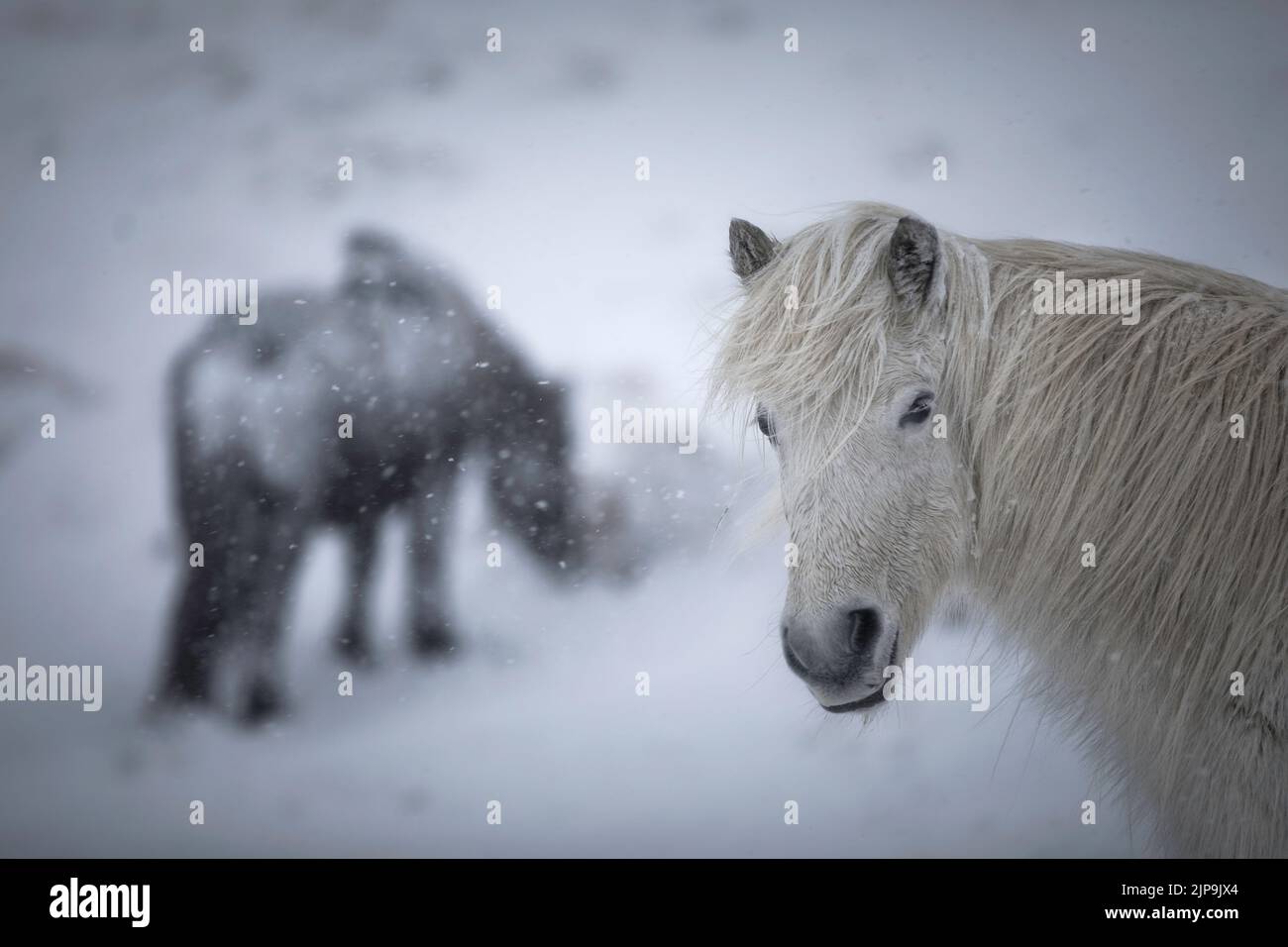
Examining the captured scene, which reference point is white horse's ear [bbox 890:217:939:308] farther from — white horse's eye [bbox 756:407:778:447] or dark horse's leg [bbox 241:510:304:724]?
dark horse's leg [bbox 241:510:304:724]

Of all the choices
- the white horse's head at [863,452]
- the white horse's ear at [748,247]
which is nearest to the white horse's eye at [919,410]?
the white horse's head at [863,452]

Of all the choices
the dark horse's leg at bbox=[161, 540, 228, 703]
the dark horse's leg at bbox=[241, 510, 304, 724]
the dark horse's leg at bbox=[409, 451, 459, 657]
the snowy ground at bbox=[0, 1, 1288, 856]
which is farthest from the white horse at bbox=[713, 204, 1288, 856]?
the dark horse's leg at bbox=[161, 540, 228, 703]

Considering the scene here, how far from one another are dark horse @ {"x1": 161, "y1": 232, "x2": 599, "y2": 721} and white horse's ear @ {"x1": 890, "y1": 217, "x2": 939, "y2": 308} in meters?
1.05

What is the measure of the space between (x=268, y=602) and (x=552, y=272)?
1.14 metres

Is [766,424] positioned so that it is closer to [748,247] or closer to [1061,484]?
[748,247]

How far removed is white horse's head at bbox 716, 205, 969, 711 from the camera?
1376 millimetres

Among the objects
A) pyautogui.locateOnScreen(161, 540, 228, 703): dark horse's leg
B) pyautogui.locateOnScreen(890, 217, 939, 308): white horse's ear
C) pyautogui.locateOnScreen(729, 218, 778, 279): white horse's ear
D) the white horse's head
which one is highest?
pyautogui.locateOnScreen(729, 218, 778, 279): white horse's ear

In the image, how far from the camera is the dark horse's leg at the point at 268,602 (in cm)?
221

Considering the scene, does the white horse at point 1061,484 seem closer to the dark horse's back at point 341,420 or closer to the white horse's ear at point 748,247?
the white horse's ear at point 748,247

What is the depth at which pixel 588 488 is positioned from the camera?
224 centimetres

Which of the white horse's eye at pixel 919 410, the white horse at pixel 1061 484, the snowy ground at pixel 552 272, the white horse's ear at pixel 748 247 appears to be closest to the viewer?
the white horse at pixel 1061 484

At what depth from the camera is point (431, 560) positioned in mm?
2240
